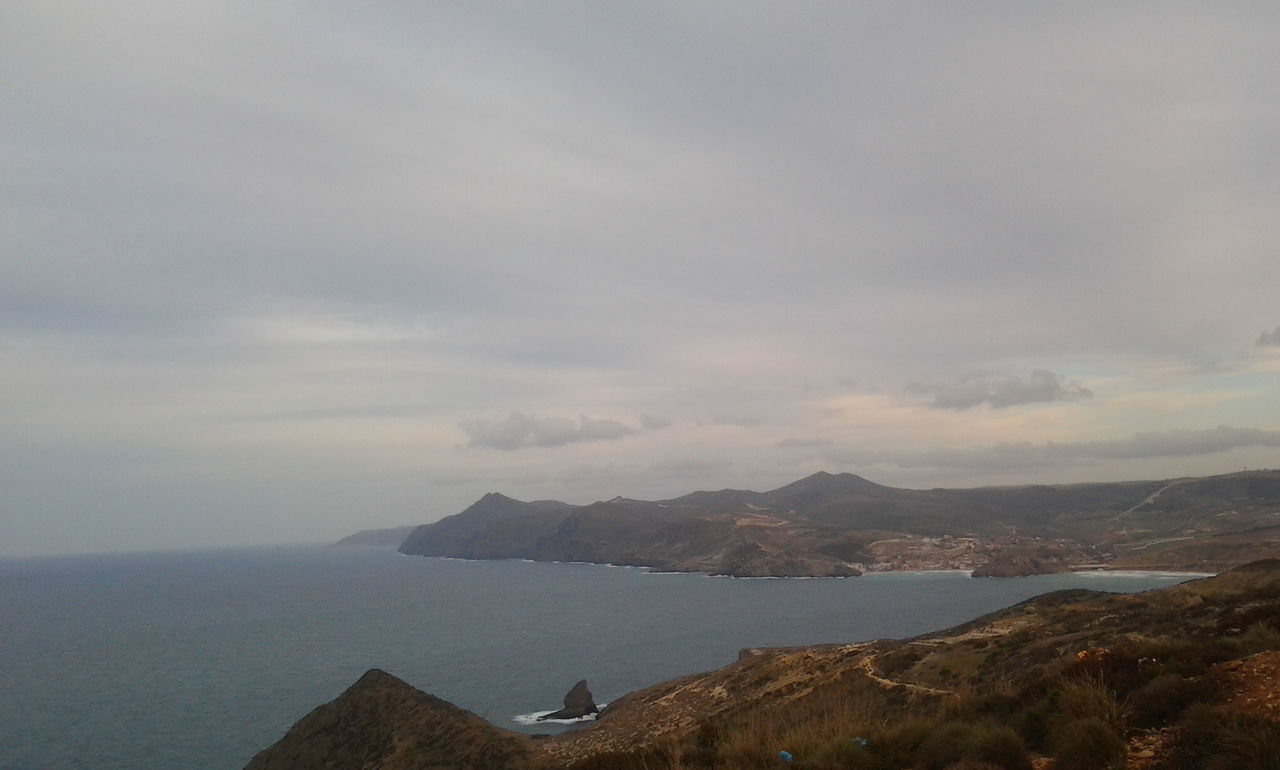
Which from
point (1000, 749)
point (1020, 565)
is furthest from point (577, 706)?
point (1020, 565)

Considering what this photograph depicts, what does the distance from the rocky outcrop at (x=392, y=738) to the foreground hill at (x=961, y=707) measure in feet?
0.34

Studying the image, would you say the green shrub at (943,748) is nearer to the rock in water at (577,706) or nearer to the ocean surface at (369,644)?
the ocean surface at (369,644)

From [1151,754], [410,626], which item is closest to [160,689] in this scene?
[410,626]

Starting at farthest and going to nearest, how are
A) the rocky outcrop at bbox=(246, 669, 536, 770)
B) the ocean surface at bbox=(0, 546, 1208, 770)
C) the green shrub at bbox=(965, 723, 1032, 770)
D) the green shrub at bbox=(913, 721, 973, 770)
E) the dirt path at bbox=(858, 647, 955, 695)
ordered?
the ocean surface at bbox=(0, 546, 1208, 770) < the rocky outcrop at bbox=(246, 669, 536, 770) < the dirt path at bbox=(858, 647, 955, 695) < the green shrub at bbox=(913, 721, 973, 770) < the green shrub at bbox=(965, 723, 1032, 770)

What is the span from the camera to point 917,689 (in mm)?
26297

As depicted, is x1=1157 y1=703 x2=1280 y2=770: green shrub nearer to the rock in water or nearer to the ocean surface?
the ocean surface

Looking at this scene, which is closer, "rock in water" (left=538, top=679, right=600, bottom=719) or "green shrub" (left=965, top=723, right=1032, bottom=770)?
"green shrub" (left=965, top=723, right=1032, bottom=770)

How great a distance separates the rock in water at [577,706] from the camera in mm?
54375

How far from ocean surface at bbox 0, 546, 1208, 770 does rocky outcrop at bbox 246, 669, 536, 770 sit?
56.8 feet

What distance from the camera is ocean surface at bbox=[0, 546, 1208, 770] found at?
59.4m

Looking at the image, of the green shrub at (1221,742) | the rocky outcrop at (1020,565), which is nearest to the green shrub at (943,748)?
the green shrub at (1221,742)

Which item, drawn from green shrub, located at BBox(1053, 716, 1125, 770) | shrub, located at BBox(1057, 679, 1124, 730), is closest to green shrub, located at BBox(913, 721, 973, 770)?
green shrub, located at BBox(1053, 716, 1125, 770)

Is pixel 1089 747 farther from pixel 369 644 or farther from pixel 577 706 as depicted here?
pixel 369 644

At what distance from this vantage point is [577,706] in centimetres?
5525
